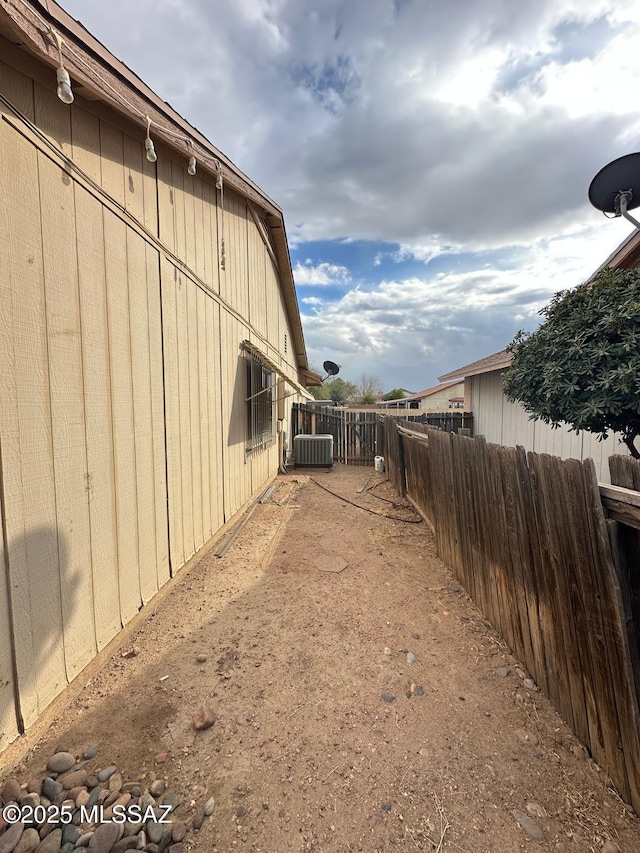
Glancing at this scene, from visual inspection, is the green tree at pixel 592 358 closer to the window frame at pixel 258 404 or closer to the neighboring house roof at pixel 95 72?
the window frame at pixel 258 404

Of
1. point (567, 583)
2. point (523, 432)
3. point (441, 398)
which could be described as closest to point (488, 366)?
point (523, 432)

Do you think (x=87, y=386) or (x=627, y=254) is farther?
(x=627, y=254)

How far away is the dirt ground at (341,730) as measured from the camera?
4.70 feet

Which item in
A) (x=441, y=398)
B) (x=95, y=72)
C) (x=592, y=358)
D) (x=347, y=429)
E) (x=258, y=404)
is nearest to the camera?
(x=95, y=72)

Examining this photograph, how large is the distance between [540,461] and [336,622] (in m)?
1.94

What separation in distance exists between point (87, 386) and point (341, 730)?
7.88 ft

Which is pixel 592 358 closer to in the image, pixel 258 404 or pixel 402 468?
pixel 402 468

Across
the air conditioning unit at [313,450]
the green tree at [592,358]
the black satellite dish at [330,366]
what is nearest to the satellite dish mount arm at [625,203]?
the green tree at [592,358]

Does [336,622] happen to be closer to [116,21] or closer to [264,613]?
[264,613]

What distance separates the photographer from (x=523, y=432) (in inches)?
349

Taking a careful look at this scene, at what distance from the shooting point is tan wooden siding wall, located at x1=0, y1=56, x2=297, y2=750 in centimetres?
173

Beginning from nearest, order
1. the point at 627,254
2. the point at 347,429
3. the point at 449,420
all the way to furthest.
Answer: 1. the point at 627,254
2. the point at 347,429
3. the point at 449,420

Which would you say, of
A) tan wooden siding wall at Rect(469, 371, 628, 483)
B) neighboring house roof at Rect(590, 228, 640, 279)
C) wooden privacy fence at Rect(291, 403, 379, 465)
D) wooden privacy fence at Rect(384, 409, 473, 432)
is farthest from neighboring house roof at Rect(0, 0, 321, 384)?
wooden privacy fence at Rect(384, 409, 473, 432)

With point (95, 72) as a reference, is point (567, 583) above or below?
below
